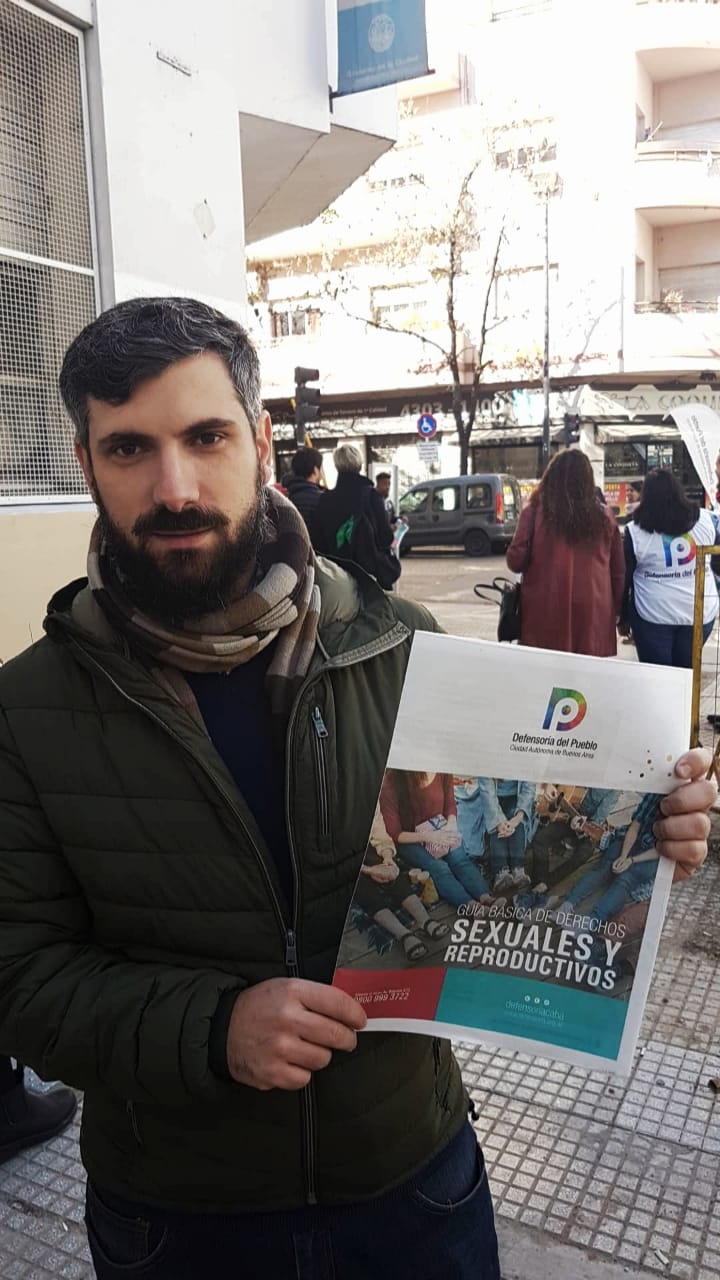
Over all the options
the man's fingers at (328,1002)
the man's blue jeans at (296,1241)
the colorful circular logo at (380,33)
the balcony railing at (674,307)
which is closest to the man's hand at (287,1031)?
the man's fingers at (328,1002)

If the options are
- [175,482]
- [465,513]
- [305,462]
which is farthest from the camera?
[465,513]

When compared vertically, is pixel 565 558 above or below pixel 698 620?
above

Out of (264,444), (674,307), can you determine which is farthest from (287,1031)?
(674,307)

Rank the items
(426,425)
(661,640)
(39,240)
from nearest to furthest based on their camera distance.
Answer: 1. (39,240)
2. (661,640)
3. (426,425)

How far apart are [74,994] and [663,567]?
5036 millimetres

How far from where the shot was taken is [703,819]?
115cm

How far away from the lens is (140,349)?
1.21 metres

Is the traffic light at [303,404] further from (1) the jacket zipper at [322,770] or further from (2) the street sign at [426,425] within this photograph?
(1) the jacket zipper at [322,770]

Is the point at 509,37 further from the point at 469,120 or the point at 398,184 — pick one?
the point at 398,184

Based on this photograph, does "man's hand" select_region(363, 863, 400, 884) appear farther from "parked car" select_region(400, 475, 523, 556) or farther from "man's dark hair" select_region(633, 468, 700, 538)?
"parked car" select_region(400, 475, 523, 556)

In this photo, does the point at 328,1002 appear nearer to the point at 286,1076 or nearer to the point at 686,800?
the point at 286,1076

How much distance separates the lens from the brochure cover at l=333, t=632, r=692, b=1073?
3.64 feet

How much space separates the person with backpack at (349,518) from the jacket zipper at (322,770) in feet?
23.6

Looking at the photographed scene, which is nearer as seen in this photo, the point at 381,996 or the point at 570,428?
the point at 381,996
